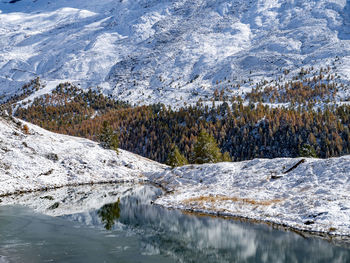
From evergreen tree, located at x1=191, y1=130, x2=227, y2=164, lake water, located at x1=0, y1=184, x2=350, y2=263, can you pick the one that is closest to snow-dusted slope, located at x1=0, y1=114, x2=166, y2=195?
lake water, located at x1=0, y1=184, x2=350, y2=263

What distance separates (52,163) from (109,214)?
129 ft

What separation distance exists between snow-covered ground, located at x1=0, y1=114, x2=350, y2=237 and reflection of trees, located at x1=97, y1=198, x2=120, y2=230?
3.44 meters

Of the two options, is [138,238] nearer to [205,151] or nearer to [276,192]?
[276,192]

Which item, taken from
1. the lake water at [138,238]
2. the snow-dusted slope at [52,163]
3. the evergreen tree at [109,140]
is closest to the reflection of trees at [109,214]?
the lake water at [138,238]

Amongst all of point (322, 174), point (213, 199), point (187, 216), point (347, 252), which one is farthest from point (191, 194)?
point (347, 252)

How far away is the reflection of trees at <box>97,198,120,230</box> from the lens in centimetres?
4536

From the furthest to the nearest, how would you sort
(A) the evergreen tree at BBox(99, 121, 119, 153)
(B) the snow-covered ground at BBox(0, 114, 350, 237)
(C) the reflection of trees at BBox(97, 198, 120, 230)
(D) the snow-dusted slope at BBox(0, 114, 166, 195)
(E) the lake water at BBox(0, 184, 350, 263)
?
(A) the evergreen tree at BBox(99, 121, 119, 153)
(D) the snow-dusted slope at BBox(0, 114, 166, 195)
(C) the reflection of trees at BBox(97, 198, 120, 230)
(B) the snow-covered ground at BBox(0, 114, 350, 237)
(E) the lake water at BBox(0, 184, 350, 263)

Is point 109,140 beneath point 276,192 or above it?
beneath

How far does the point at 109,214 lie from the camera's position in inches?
2052

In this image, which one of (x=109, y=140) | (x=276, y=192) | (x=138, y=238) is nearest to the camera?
(x=138, y=238)

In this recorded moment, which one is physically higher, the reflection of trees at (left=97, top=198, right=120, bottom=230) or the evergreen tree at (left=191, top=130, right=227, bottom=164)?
the reflection of trees at (left=97, top=198, right=120, bottom=230)

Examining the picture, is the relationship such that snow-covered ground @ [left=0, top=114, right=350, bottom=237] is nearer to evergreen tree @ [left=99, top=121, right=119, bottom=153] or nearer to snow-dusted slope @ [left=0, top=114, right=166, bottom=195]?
snow-dusted slope @ [left=0, top=114, right=166, bottom=195]

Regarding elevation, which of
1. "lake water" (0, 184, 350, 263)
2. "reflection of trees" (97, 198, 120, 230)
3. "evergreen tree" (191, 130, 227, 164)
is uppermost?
"lake water" (0, 184, 350, 263)

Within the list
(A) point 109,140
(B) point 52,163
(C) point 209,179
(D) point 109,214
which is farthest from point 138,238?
(A) point 109,140
